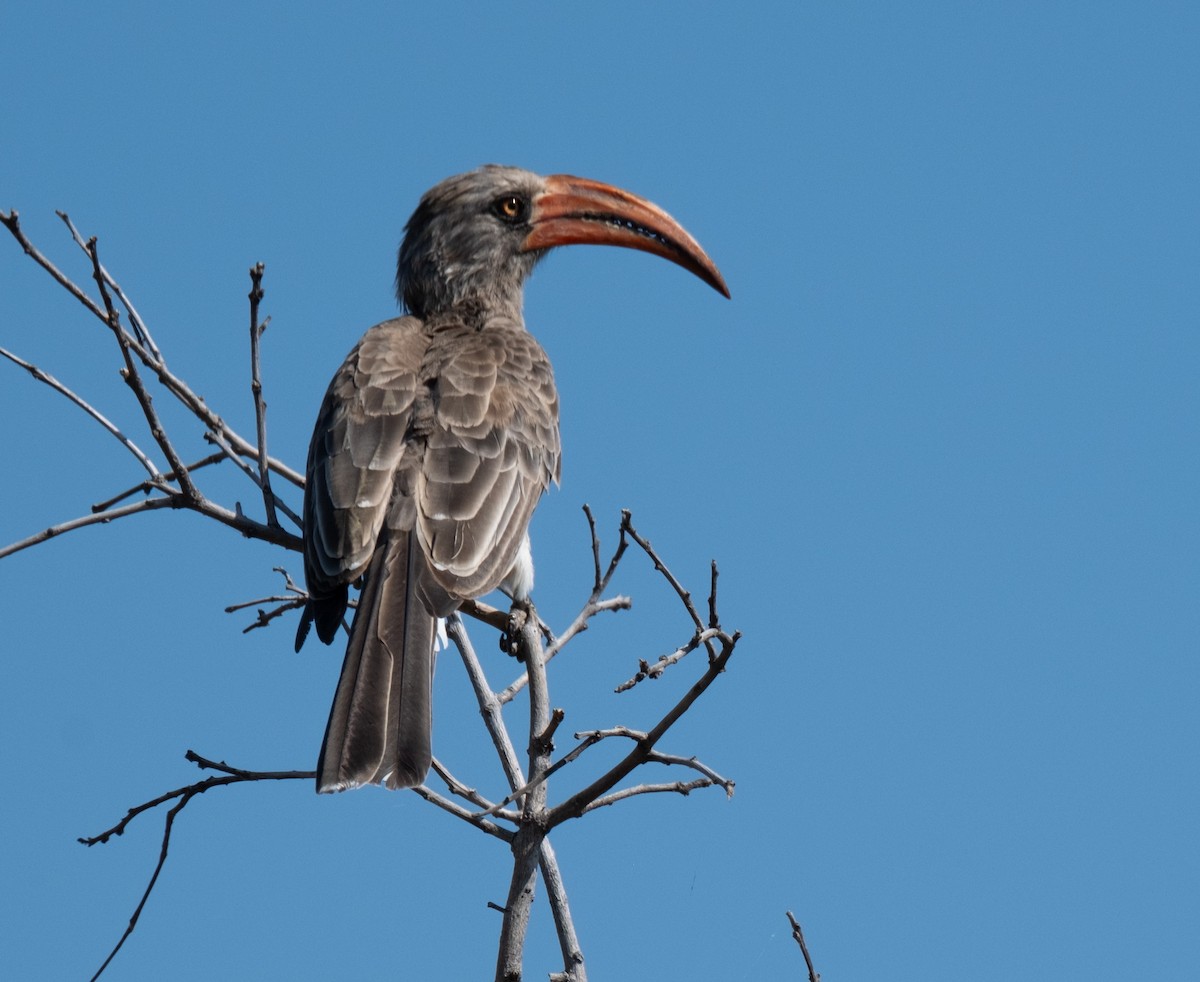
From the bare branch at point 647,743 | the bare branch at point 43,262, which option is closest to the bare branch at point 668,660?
the bare branch at point 647,743

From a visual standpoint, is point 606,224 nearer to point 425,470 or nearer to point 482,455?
point 482,455

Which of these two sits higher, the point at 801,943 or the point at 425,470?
the point at 425,470

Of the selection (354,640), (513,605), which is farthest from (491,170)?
(354,640)

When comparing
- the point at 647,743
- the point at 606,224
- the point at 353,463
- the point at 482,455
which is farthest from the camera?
the point at 606,224

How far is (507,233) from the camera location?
7086 mm

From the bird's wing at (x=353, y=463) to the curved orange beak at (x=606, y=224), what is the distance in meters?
1.48

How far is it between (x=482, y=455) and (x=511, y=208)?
2.26 meters

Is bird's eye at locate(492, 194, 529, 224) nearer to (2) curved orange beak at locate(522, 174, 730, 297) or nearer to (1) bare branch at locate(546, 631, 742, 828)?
(2) curved orange beak at locate(522, 174, 730, 297)

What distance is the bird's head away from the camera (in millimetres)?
7008

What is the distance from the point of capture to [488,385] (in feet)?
18.5

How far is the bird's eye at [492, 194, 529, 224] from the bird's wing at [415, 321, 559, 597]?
1086 millimetres

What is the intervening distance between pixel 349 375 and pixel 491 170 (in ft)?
6.29

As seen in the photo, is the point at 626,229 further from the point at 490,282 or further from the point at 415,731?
the point at 415,731

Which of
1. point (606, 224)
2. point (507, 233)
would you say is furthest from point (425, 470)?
point (606, 224)
